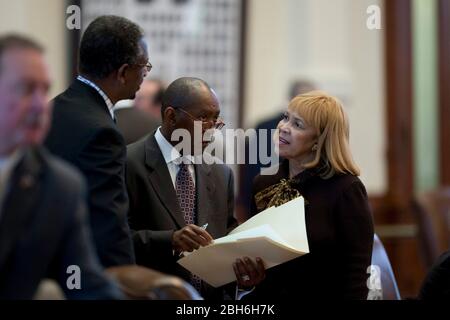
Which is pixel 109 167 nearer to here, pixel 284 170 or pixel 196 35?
pixel 284 170

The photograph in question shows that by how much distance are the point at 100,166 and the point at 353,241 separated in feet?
2.94

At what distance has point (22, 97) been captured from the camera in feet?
5.84

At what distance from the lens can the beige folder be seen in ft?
8.74

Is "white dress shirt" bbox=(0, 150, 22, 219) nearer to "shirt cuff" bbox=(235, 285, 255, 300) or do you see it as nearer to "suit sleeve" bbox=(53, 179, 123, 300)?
"suit sleeve" bbox=(53, 179, 123, 300)

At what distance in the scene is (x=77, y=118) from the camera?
8.05 feet

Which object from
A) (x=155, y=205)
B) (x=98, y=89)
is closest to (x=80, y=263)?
(x=98, y=89)

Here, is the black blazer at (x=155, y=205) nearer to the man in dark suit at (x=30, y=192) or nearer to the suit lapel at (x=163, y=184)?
the suit lapel at (x=163, y=184)

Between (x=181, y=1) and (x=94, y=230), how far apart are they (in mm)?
4564

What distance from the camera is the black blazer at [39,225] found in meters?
1.80

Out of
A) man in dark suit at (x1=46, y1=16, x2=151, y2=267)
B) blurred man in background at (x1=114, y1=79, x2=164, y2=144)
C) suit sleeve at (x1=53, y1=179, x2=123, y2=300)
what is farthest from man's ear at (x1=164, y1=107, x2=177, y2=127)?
blurred man in background at (x1=114, y1=79, x2=164, y2=144)

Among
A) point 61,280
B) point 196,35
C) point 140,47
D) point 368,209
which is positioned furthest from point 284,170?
point 196,35

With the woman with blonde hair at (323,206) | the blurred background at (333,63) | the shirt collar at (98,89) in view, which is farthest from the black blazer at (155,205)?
the blurred background at (333,63)

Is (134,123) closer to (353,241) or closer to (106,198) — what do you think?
(353,241)

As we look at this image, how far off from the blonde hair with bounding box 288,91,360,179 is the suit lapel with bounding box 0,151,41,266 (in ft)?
4.17
